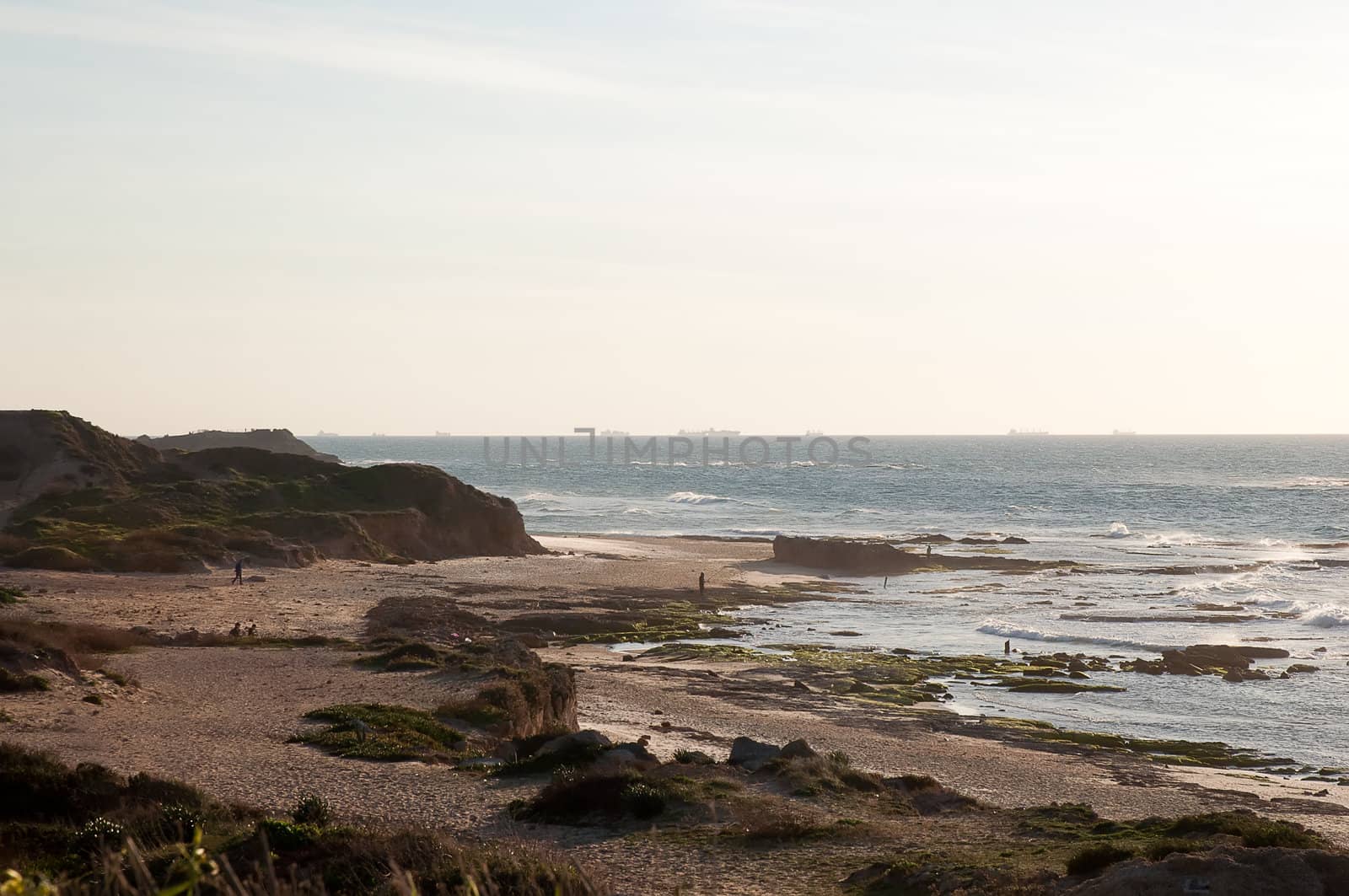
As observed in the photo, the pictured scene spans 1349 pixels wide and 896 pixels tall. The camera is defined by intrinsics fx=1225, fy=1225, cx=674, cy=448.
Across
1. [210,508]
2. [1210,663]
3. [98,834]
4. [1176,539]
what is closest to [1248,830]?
[98,834]

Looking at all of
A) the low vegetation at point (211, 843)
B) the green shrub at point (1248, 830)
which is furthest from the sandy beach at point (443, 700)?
the green shrub at point (1248, 830)

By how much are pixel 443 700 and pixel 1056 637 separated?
2974 centimetres

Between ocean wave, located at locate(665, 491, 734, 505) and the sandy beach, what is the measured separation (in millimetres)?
85451

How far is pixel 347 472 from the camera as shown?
77812 millimetres

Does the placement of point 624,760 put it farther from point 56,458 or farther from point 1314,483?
point 1314,483

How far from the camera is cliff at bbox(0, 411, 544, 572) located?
54.6 metres

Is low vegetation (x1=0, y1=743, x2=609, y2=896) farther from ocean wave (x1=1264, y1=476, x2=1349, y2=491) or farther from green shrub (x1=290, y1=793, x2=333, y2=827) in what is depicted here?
ocean wave (x1=1264, y1=476, x2=1349, y2=491)

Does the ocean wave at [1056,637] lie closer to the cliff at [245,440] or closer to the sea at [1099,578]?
the sea at [1099,578]

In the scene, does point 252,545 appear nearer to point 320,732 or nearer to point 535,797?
point 320,732

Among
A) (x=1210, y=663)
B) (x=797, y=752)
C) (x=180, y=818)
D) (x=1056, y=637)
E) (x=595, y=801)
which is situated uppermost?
(x=180, y=818)

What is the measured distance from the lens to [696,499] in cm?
14038

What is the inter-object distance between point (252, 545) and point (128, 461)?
18.4 m

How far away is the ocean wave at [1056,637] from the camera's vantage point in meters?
47.5

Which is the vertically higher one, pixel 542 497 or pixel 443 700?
pixel 443 700
